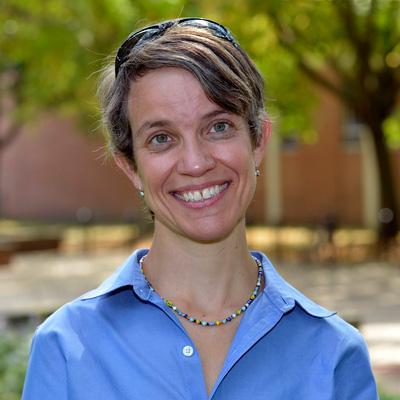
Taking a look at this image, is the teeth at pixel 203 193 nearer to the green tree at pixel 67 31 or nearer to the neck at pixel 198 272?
the neck at pixel 198 272

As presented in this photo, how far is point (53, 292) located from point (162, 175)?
1383 centimetres

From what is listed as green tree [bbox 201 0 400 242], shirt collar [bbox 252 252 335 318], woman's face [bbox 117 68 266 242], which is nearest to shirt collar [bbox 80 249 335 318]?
shirt collar [bbox 252 252 335 318]

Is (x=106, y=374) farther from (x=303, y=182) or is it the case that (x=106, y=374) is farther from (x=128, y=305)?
(x=303, y=182)

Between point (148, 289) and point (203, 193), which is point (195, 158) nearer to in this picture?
point (203, 193)

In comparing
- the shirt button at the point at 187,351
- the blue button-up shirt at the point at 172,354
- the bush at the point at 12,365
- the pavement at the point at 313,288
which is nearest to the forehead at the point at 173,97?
the blue button-up shirt at the point at 172,354

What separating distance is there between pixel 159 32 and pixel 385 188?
20.3 meters

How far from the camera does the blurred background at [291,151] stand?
14.5 m

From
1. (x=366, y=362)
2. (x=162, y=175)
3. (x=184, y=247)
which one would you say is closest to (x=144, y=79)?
(x=162, y=175)

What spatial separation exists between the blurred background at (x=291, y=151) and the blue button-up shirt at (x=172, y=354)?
4.41 m

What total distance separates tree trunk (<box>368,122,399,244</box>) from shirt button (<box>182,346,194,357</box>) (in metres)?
19.8

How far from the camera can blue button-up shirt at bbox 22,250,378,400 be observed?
202 centimetres

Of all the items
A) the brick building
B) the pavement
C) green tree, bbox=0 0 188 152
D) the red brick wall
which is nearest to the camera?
the pavement

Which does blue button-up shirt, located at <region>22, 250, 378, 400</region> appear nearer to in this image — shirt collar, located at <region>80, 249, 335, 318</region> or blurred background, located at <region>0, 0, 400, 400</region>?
shirt collar, located at <region>80, 249, 335, 318</region>

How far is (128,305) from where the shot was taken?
2.15 metres
